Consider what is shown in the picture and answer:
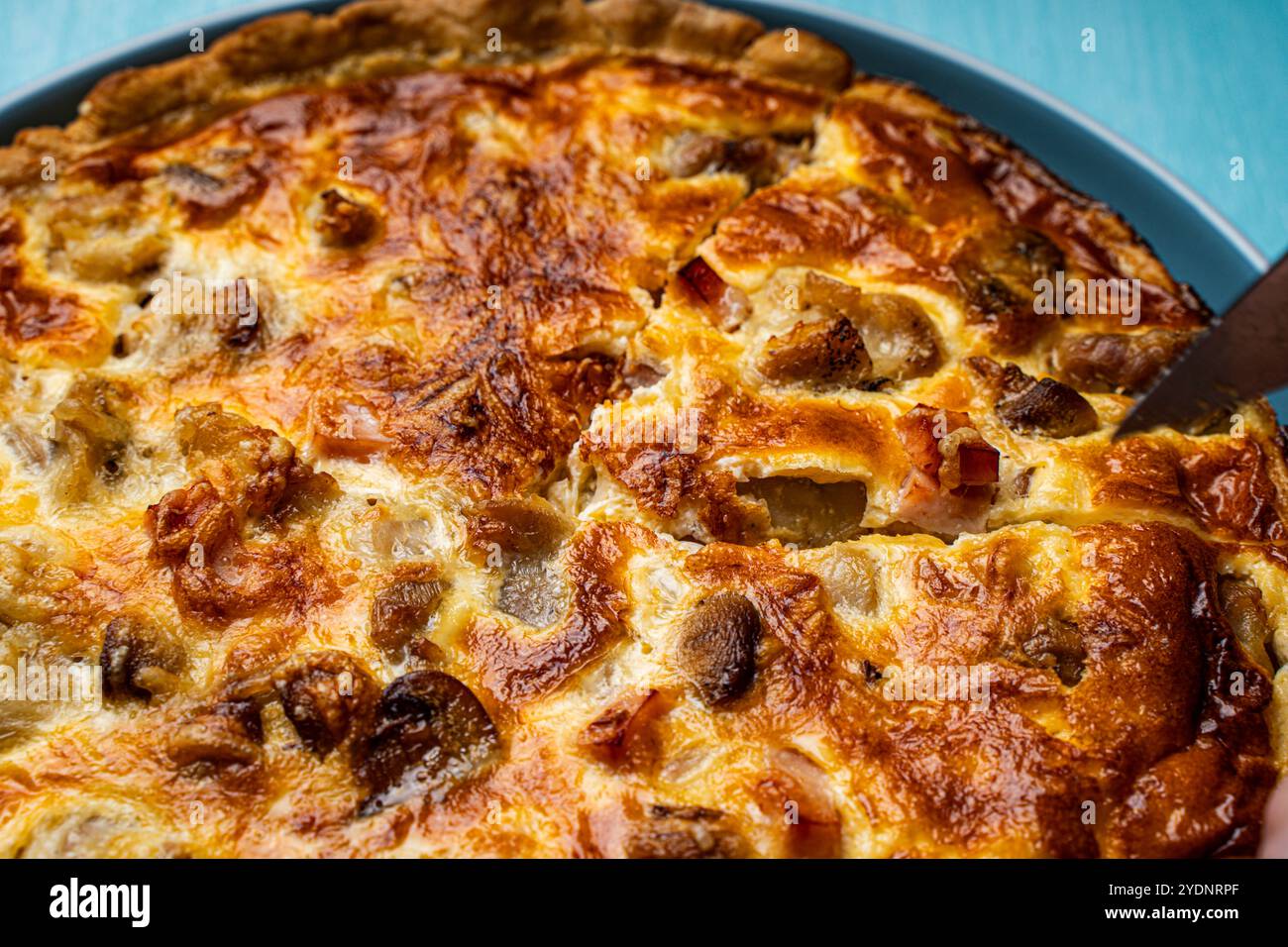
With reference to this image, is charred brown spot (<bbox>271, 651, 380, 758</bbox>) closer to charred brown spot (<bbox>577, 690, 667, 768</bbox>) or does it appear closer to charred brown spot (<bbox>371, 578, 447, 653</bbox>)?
charred brown spot (<bbox>371, 578, 447, 653</bbox>)

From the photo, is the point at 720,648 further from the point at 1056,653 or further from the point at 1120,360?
the point at 1120,360

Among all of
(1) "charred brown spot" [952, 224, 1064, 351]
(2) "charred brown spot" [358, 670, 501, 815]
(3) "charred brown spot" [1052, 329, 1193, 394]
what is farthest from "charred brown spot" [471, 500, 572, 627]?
(3) "charred brown spot" [1052, 329, 1193, 394]

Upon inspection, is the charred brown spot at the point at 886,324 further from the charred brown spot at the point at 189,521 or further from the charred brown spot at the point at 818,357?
the charred brown spot at the point at 189,521

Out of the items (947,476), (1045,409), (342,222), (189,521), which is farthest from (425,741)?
(1045,409)

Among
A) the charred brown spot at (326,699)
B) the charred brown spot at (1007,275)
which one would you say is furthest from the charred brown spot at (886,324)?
the charred brown spot at (326,699)

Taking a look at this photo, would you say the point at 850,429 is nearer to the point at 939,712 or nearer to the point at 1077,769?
the point at 939,712

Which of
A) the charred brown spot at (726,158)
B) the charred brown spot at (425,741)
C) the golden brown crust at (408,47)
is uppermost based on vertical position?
the golden brown crust at (408,47)
